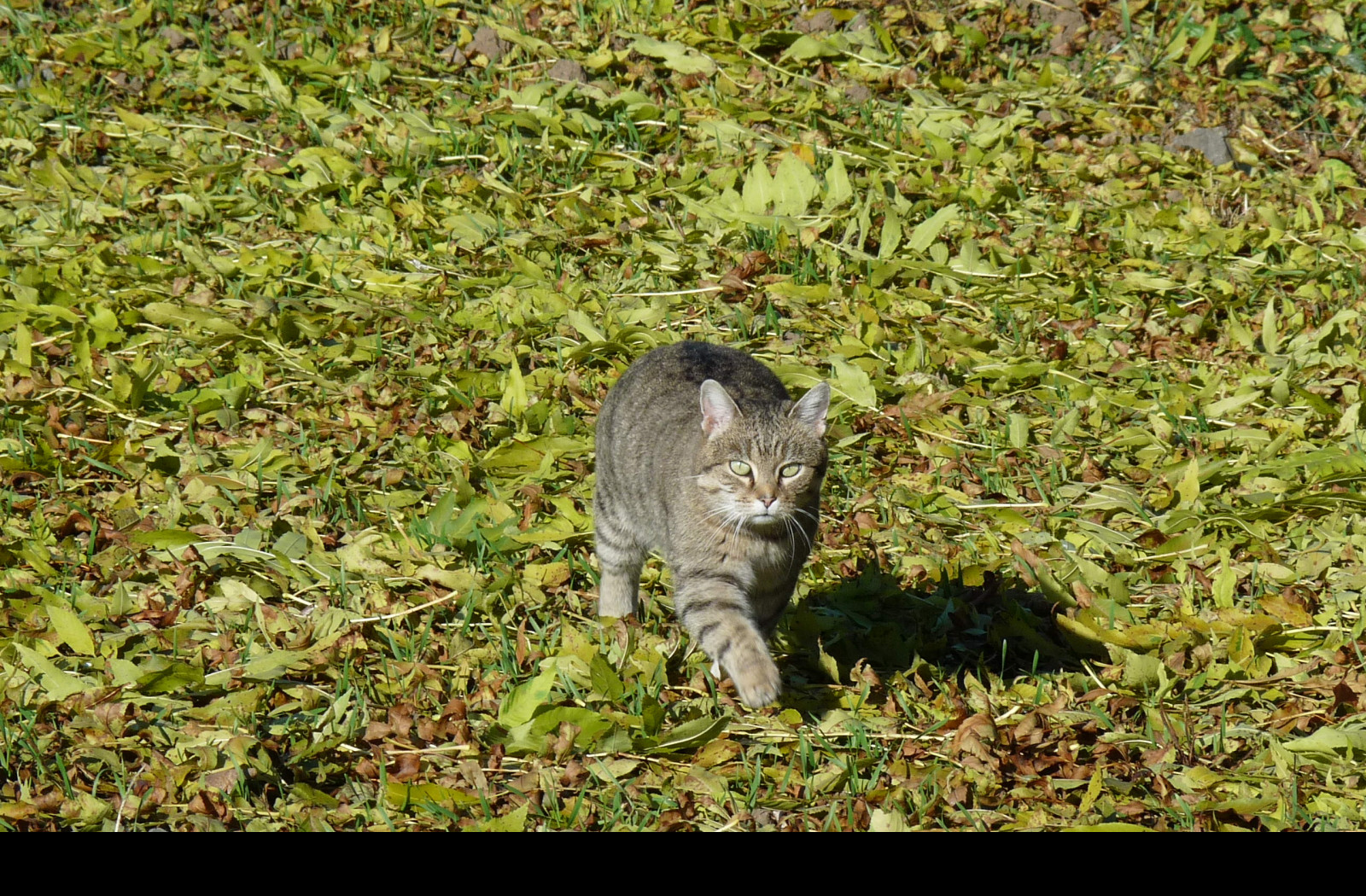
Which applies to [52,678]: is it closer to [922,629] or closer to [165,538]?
[165,538]

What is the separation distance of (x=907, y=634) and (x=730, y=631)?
40.7 inches

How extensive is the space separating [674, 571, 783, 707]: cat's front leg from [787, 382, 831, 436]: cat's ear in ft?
2.09

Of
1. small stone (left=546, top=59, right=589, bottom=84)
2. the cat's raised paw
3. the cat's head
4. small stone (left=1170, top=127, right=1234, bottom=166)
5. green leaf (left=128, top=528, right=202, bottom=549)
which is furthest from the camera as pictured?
small stone (left=546, top=59, right=589, bottom=84)

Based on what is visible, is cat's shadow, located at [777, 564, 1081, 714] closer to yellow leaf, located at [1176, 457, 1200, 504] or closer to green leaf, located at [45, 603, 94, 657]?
yellow leaf, located at [1176, 457, 1200, 504]

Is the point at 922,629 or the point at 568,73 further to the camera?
the point at 568,73

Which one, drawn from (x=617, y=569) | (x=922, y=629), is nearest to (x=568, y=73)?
(x=617, y=569)

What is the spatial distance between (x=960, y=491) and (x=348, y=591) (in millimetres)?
2738

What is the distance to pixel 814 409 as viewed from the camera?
16.0ft

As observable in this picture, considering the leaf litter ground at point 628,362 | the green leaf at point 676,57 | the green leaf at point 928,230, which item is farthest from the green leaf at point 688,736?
the green leaf at point 676,57

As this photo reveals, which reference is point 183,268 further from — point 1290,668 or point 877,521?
point 1290,668

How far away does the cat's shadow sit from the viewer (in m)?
4.95

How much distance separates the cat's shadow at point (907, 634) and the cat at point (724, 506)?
10.5 inches

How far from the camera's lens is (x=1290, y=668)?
493 centimetres

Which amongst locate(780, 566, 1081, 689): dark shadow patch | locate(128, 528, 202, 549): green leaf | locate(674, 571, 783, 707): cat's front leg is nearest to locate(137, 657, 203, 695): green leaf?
locate(128, 528, 202, 549): green leaf
